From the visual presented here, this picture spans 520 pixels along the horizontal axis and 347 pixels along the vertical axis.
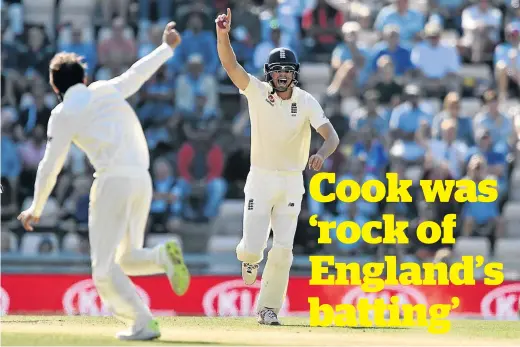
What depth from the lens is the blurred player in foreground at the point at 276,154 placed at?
11.5 m

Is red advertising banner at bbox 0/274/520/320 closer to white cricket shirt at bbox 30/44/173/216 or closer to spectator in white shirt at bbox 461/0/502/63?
spectator in white shirt at bbox 461/0/502/63

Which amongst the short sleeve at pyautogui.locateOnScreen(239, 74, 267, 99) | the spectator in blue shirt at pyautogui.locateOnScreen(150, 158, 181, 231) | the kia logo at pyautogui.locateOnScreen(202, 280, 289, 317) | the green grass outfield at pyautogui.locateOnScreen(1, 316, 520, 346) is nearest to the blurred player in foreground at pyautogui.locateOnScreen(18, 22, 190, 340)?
the green grass outfield at pyautogui.locateOnScreen(1, 316, 520, 346)

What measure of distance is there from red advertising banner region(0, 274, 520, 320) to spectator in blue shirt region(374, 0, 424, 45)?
5269 mm

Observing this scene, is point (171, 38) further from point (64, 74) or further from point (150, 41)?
point (150, 41)

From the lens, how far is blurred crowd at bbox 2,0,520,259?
17469mm

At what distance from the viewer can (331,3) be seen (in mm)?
20297

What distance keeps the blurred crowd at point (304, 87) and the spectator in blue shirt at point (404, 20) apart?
21mm

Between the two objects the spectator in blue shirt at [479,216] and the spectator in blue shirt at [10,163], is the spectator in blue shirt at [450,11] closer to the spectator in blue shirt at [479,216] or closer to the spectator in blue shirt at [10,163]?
the spectator in blue shirt at [479,216]

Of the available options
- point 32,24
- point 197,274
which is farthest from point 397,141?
point 32,24

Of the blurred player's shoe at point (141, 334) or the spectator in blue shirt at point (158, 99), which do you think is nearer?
the blurred player's shoe at point (141, 334)

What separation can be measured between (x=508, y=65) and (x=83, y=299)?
285 inches

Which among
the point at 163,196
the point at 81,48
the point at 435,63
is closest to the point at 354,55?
the point at 435,63

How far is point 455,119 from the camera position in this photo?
18.2 m

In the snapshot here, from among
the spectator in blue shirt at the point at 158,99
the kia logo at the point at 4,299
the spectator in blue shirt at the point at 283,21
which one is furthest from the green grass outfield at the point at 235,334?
the spectator in blue shirt at the point at 283,21
